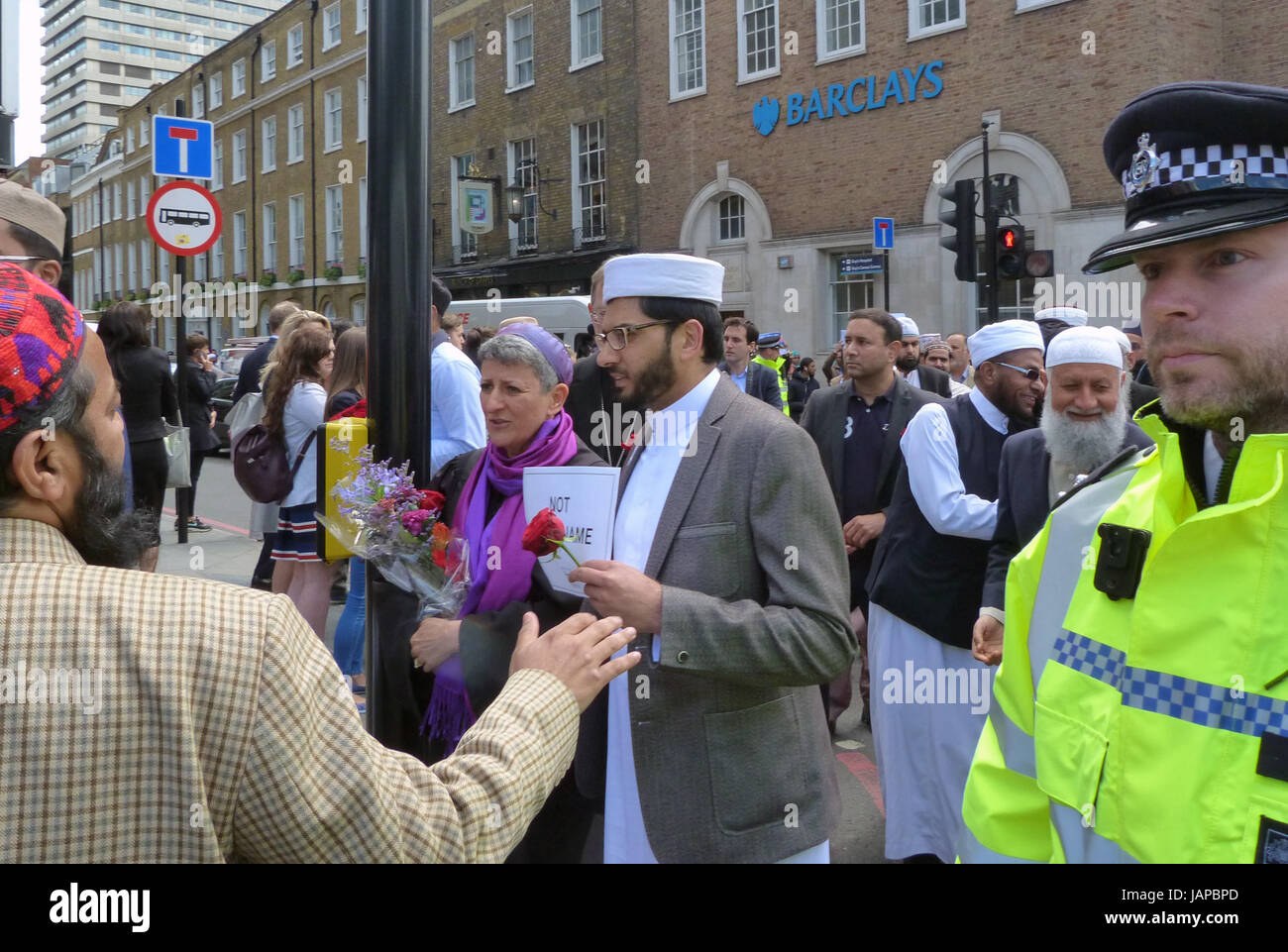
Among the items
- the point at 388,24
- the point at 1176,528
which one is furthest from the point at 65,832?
the point at 388,24

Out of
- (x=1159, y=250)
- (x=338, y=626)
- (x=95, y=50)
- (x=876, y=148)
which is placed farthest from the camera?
(x=95, y=50)

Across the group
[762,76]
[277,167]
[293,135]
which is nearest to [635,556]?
[762,76]

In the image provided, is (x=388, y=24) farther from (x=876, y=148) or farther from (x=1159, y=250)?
(x=876, y=148)

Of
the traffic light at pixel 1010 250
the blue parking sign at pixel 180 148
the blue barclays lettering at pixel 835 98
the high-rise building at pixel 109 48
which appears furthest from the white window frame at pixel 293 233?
the high-rise building at pixel 109 48

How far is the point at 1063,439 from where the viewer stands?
3535 millimetres

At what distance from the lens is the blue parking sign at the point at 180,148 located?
8.27 meters

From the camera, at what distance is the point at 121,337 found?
23.7 ft

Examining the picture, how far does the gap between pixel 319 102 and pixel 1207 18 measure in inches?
1024

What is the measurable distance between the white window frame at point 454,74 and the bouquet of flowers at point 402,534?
91.7 ft

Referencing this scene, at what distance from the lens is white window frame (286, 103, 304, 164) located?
35.0 metres

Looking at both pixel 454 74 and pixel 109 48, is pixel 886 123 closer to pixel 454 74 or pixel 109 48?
pixel 454 74

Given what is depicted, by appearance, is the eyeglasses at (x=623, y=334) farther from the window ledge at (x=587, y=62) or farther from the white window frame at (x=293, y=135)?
the white window frame at (x=293, y=135)

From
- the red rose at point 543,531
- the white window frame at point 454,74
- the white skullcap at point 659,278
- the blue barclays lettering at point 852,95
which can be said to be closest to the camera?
the red rose at point 543,531

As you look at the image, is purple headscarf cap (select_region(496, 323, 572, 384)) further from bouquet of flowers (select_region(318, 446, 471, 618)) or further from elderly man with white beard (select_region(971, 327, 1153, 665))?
elderly man with white beard (select_region(971, 327, 1153, 665))
